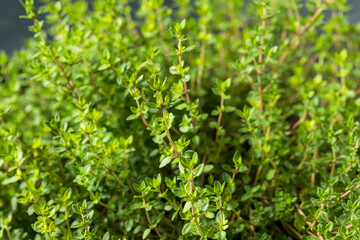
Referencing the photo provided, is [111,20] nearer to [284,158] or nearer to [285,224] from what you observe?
[284,158]

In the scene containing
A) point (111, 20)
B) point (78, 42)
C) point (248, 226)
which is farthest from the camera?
point (111, 20)

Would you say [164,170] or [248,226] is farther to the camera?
[164,170]

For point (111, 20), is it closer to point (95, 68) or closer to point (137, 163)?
point (95, 68)

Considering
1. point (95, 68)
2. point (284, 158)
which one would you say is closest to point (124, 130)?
point (95, 68)

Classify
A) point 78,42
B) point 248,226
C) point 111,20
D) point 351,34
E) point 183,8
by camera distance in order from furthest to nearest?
point 351,34 → point 183,8 → point 111,20 → point 78,42 → point 248,226

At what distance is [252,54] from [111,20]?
480mm

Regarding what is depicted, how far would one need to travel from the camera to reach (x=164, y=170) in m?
1.10

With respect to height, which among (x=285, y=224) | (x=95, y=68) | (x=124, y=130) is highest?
(x=95, y=68)

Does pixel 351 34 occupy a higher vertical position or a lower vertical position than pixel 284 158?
higher

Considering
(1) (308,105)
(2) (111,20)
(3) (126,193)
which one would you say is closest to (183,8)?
(2) (111,20)

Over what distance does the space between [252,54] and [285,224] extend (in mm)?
471

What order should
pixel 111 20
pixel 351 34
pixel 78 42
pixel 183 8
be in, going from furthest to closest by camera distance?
1. pixel 351 34
2. pixel 183 8
3. pixel 111 20
4. pixel 78 42

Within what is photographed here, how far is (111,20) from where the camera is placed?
3.83 ft

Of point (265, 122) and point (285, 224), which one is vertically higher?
point (265, 122)
